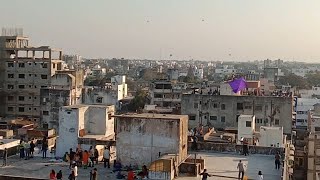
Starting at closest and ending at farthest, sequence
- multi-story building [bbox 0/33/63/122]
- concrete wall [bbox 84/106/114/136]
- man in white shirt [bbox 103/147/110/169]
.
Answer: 1. man in white shirt [bbox 103/147/110/169]
2. concrete wall [bbox 84/106/114/136]
3. multi-story building [bbox 0/33/63/122]

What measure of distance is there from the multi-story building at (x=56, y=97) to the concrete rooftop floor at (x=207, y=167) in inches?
1076

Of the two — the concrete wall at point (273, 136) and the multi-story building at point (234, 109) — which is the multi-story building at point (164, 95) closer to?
the multi-story building at point (234, 109)

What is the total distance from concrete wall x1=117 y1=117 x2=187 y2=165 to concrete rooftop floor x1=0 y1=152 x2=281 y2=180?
3.84 feet

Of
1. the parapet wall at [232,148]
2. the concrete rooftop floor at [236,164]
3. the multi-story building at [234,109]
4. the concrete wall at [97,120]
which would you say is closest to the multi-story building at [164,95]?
the multi-story building at [234,109]

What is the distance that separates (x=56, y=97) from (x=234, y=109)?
59.3 feet

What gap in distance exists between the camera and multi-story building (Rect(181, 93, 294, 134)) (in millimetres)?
46781

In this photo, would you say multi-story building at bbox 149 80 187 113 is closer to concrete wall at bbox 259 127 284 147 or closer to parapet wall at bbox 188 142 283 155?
concrete wall at bbox 259 127 284 147

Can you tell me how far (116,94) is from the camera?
226ft

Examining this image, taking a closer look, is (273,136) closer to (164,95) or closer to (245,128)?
(245,128)

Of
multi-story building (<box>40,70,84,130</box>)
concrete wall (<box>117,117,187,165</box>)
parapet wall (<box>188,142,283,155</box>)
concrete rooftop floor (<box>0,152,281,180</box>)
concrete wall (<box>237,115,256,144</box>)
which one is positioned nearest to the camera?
concrete rooftop floor (<box>0,152,281,180</box>)

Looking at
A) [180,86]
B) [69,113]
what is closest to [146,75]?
[180,86]

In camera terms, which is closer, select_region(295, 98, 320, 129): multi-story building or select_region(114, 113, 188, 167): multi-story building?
select_region(114, 113, 188, 167): multi-story building

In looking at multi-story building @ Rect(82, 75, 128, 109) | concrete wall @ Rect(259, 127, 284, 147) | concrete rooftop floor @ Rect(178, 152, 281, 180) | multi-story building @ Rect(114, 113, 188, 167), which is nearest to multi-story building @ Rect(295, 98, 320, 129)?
multi-story building @ Rect(82, 75, 128, 109)

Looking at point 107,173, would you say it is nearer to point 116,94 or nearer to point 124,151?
point 124,151
